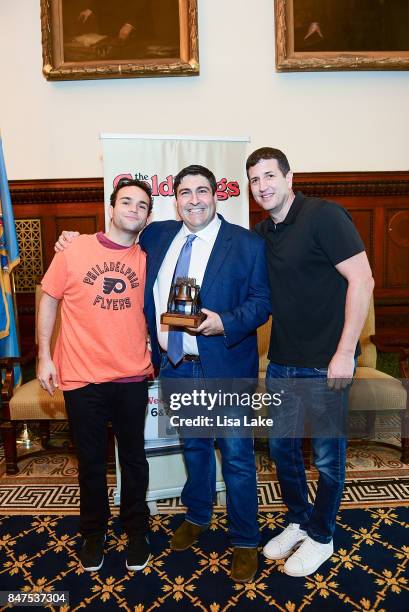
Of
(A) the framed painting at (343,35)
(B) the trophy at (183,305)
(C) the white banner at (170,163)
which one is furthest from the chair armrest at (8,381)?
(A) the framed painting at (343,35)

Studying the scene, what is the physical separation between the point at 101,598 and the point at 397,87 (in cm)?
450

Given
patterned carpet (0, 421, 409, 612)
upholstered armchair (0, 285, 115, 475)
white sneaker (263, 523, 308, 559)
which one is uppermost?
upholstered armchair (0, 285, 115, 475)

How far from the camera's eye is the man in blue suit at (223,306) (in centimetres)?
226

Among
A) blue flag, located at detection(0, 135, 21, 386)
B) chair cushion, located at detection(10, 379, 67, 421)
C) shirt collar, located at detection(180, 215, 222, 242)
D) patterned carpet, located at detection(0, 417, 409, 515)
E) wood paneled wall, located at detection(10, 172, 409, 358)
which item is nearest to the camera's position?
shirt collar, located at detection(180, 215, 222, 242)

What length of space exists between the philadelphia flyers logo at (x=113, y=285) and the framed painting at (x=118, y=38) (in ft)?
8.76

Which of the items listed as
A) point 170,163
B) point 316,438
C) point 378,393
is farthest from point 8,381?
point 378,393

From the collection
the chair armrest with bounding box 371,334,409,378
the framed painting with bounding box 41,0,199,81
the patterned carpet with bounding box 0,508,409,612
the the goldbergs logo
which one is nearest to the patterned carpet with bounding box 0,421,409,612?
the patterned carpet with bounding box 0,508,409,612

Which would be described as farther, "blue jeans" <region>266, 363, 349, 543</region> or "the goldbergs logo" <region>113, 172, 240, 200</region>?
"the goldbergs logo" <region>113, 172, 240, 200</region>

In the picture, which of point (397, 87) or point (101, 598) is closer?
point (101, 598)

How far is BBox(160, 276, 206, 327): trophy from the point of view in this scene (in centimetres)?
211

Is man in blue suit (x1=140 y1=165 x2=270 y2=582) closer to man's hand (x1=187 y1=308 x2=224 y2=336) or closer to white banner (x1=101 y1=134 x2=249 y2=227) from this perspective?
man's hand (x1=187 y1=308 x2=224 y2=336)

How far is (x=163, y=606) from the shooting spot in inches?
83.5

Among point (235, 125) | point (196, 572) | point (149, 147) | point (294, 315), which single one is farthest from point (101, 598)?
point (235, 125)

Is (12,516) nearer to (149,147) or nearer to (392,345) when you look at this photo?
(149,147)
